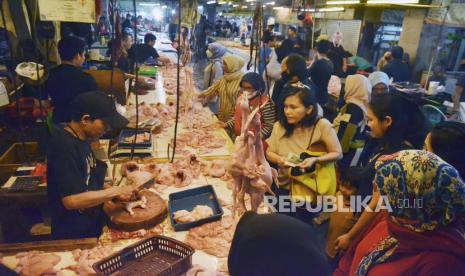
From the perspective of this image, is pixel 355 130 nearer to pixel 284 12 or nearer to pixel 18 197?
pixel 18 197

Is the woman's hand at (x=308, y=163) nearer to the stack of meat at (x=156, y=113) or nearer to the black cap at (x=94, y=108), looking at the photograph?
the black cap at (x=94, y=108)

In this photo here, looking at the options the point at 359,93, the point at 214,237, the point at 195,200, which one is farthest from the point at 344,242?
the point at 359,93

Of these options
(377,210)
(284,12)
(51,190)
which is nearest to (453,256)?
(377,210)

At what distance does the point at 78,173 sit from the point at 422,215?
7.16ft

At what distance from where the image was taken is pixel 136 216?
2.56 meters

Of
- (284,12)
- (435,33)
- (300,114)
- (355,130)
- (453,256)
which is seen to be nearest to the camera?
(453,256)

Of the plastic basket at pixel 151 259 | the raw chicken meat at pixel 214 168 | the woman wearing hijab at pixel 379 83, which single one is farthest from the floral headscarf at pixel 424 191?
the woman wearing hijab at pixel 379 83

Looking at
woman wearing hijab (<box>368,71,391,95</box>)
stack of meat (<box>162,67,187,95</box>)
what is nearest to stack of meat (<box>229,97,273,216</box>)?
woman wearing hijab (<box>368,71,391,95</box>)

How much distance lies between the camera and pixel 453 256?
1594mm

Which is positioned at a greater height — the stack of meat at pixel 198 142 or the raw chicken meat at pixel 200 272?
the stack of meat at pixel 198 142

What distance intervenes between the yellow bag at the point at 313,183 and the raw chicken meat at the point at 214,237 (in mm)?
749

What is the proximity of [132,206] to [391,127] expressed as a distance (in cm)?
Answer: 233

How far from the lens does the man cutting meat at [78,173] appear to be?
2281mm

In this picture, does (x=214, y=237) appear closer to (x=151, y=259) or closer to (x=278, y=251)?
(x=151, y=259)
